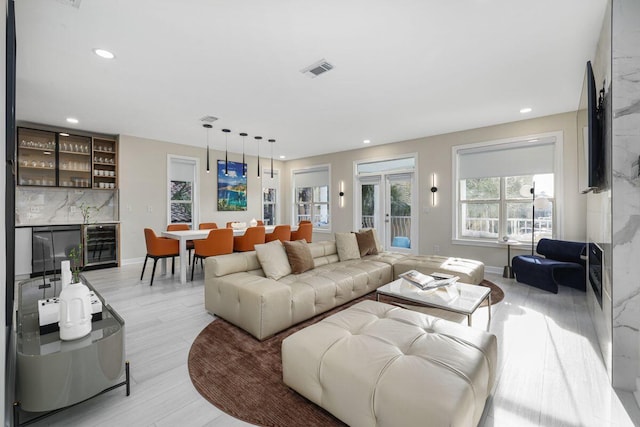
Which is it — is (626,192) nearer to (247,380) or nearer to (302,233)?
(247,380)

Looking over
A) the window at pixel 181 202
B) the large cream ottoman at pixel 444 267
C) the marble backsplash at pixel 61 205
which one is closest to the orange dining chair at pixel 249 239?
the large cream ottoman at pixel 444 267

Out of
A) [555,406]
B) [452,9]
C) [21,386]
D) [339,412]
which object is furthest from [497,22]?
[21,386]

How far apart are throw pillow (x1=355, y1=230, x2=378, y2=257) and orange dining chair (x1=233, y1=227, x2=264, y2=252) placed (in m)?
1.69

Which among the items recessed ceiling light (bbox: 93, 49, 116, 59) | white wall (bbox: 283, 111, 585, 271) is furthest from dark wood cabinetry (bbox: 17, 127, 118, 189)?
white wall (bbox: 283, 111, 585, 271)

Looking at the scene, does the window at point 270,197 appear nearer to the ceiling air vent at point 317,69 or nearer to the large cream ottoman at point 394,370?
the ceiling air vent at point 317,69

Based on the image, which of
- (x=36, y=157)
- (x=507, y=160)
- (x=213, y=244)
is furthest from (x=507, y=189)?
(x=36, y=157)

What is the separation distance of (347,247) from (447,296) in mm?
1778

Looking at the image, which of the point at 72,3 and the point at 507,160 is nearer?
the point at 72,3

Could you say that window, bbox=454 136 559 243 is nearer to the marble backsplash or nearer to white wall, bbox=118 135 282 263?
white wall, bbox=118 135 282 263

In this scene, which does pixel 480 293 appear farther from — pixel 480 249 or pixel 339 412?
pixel 480 249

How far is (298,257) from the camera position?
10.9 ft

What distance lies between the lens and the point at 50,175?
17.0 ft

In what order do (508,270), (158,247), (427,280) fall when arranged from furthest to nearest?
1. (508,270)
2. (158,247)
3. (427,280)

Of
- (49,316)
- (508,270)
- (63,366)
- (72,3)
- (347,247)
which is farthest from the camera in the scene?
(508,270)
